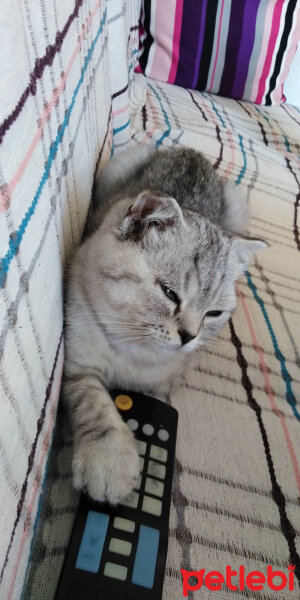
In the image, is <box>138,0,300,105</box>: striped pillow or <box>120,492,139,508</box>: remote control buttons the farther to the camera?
<box>138,0,300,105</box>: striped pillow

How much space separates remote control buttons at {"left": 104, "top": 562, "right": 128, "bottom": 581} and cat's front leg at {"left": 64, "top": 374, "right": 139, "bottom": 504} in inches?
2.6

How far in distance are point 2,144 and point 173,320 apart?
16.1 inches

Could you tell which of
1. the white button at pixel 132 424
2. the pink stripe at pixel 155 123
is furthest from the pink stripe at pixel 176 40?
the white button at pixel 132 424

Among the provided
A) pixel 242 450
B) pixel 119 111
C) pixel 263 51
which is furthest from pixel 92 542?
pixel 263 51

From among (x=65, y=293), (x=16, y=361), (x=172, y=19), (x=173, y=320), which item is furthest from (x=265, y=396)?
(x=172, y=19)

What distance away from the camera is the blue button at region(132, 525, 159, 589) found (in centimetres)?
43

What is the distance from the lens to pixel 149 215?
635 mm

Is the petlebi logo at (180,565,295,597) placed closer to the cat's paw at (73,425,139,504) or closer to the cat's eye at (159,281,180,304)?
the cat's paw at (73,425,139,504)

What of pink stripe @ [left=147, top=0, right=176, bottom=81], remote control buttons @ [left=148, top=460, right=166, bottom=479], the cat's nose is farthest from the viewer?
pink stripe @ [left=147, top=0, right=176, bottom=81]

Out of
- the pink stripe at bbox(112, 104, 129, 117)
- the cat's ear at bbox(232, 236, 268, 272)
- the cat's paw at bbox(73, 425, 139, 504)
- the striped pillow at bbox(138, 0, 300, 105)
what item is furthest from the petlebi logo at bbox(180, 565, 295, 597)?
the striped pillow at bbox(138, 0, 300, 105)

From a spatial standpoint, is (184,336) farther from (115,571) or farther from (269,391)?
(115,571)

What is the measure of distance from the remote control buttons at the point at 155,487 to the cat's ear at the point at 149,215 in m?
0.35

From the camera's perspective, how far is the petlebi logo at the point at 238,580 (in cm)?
45

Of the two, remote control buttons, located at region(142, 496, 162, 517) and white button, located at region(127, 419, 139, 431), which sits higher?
remote control buttons, located at region(142, 496, 162, 517)
